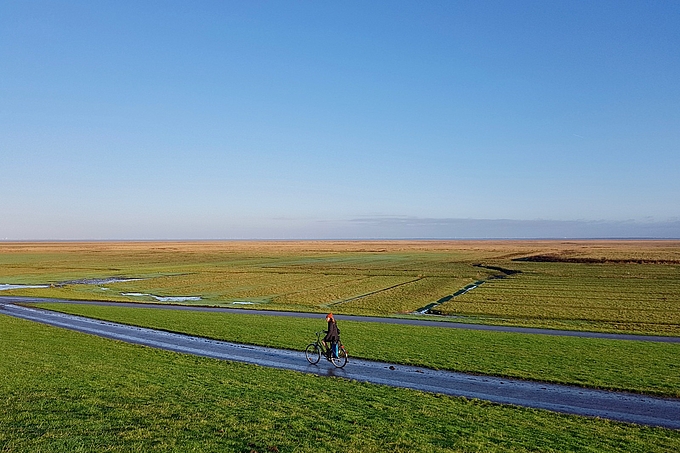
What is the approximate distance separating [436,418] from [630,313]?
36.2 metres

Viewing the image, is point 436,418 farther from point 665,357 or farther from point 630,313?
point 630,313

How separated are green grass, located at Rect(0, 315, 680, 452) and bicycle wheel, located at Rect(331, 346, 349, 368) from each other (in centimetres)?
267

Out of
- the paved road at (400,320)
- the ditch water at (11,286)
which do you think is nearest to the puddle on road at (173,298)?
the paved road at (400,320)

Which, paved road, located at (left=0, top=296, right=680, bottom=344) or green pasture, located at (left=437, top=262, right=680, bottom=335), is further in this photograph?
green pasture, located at (left=437, top=262, right=680, bottom=335)

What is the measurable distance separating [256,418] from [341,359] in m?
9.82

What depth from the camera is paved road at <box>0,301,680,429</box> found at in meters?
17.5

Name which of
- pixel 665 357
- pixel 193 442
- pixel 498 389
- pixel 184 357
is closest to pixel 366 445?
pixel 193 442

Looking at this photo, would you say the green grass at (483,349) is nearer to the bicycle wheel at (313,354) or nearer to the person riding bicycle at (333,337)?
the bicycle wheel at (313,354)

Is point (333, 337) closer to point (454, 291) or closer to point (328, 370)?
point (328, 370)

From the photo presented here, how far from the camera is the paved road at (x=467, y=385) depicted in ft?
57.4

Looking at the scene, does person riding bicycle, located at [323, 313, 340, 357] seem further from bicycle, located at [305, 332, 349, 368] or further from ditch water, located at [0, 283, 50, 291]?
ditch water, located at [0, 283, 50, 291]

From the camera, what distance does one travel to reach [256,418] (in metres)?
15.4

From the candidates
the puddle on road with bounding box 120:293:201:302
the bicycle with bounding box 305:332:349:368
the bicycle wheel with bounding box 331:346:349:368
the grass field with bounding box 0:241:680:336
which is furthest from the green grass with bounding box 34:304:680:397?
the puddle on road with bounding box 120:293:201:302

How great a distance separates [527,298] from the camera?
55.0 m
